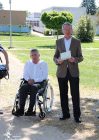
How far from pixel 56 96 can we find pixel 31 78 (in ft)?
9.50

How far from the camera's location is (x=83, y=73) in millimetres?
18562

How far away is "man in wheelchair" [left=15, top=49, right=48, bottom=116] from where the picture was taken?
888 cm

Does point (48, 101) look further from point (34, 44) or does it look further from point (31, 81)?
point (34, 44)

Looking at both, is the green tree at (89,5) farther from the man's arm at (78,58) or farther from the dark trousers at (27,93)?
the man's arm at (78,58)

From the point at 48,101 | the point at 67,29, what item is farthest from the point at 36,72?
the point at 67,29

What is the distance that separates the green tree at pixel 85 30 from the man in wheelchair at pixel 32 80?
42120mm

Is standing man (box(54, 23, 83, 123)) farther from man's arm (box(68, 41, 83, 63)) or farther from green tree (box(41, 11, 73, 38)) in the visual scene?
green tree (box(41, 11, 73, 38))

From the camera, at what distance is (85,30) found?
51.2m

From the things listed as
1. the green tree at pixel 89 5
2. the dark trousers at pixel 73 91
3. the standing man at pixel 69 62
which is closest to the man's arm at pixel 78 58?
the standing man at pixel 69 62

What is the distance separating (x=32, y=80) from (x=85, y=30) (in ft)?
140

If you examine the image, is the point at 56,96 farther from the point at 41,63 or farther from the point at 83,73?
the point at 83,73

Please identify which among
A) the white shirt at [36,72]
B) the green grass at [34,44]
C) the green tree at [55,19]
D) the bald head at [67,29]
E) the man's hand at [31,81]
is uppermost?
the bald head at [67,29]

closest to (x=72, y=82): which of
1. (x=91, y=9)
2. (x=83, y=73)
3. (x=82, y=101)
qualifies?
(x=82, y=101)

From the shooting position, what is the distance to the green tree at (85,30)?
51.3m
